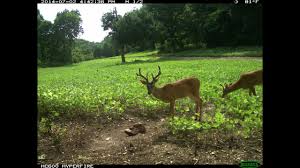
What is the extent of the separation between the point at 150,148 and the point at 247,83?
180 inches

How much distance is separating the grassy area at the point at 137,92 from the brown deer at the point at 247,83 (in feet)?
0.66

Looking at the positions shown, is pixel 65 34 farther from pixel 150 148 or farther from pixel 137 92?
pixel 150 148

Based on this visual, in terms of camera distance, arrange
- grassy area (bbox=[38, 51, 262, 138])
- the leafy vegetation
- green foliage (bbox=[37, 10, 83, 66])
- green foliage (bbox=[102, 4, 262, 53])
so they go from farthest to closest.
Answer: green foliage (bbox=[102, 4, 262, 53]), the leafy vegetation, green foliage (bbox=[37, 10, 83, 66]), grassy area (bbox=[38, 51, 262, 138])

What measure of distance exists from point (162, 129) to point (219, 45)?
206 inches

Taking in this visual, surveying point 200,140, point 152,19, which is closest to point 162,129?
point 200,140

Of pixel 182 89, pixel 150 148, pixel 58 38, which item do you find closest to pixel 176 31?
pixel 182 89

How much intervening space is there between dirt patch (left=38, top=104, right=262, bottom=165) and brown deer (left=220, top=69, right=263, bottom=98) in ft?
9.68

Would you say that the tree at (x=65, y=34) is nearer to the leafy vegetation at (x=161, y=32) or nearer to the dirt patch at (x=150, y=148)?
the leafy vegetation at (x=161, y=32)

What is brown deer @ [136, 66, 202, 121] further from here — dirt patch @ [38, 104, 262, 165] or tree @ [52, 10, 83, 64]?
tree @ [52, 10, 83, 64]

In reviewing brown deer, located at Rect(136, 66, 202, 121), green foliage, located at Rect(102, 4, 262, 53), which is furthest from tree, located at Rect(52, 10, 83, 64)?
brown deer, located at Rect(136, 66, 202, 121)

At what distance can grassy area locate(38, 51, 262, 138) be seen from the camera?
7363 mm

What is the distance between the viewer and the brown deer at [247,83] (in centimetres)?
941

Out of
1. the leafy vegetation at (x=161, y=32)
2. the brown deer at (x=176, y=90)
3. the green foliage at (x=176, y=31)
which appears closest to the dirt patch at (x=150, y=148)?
the brown deer at (x=176, y=90)

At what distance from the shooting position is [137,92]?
9.51 metres
